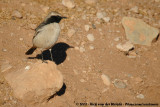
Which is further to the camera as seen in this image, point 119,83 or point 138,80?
point 138,80

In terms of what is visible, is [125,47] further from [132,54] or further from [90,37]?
[90,37]

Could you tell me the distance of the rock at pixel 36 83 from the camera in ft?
19.4

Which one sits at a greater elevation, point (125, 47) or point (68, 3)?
point (68, 3)

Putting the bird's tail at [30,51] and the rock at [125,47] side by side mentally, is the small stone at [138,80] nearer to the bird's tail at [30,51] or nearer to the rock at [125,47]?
the rock at [125,47]

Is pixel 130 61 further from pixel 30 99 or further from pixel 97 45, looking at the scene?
pixel 30 99

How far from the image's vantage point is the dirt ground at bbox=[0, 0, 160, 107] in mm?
6786

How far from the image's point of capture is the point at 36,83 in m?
5.95

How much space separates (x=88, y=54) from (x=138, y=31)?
8.16ft

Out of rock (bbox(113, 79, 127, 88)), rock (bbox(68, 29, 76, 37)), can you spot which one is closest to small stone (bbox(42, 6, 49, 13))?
rock (bbox(68, 29, 76, 37))

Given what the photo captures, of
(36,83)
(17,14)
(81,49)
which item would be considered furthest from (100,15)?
(36,83)

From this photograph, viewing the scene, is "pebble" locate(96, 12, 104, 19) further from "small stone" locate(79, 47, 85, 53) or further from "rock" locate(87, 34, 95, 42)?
"small stone" locate(79, 47, 85, 53)

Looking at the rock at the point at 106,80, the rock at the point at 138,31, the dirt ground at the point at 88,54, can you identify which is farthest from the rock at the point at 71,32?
the rock at the point at 106,80

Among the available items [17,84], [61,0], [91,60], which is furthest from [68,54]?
[61,0]

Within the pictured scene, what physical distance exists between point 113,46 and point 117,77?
1.49 meters
